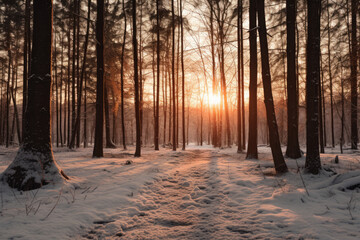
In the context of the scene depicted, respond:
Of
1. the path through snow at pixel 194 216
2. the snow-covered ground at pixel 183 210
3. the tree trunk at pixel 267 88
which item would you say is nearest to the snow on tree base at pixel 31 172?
the snow-covered ground at pixel 183 210

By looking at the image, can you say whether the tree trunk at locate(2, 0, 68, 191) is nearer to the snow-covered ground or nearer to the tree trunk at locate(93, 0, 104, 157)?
the snow-covered ground

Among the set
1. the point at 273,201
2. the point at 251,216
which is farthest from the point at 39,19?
the point at 273,201

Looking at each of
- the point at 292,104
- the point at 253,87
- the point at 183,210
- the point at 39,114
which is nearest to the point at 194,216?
the point at 183,210

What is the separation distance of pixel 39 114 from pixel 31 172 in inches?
57.4

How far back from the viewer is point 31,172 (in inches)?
181

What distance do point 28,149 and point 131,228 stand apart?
12.1ft

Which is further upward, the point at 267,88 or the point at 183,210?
the point at 267,88

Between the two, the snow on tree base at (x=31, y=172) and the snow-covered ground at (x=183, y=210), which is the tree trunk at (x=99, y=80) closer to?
the snow-covered ground at (x=183, y=210)

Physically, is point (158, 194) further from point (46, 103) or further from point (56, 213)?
point (46, 103)

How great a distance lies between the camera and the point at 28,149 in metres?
4.86

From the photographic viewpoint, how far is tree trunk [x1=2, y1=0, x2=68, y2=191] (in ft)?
15.4

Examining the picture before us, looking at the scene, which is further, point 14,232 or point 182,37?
point 182,37

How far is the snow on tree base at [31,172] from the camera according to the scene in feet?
14.5

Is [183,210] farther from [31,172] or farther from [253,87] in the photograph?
[253,87]
